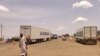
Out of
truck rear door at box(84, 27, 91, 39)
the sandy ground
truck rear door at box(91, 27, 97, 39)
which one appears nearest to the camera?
the sandy ground

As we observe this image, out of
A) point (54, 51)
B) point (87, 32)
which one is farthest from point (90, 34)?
point (54, 51)

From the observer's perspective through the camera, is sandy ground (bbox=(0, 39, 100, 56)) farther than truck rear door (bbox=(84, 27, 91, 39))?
No

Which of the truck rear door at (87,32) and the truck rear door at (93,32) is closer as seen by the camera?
the truck rear door at (93,32)

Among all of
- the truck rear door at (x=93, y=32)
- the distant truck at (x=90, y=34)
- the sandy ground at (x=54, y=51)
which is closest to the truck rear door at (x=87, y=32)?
the distant truck at (x=90, y=34)

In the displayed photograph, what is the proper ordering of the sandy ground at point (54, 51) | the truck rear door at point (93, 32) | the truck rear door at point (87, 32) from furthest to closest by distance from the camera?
the truck rear door at point (87, 32) → the truck rear door at point (93, 32) → the sandy ground at point (54, 51)

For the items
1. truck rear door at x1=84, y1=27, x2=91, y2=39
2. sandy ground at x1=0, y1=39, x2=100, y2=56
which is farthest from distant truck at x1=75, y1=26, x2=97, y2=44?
sandy ground at x1=0, y1=39, x2=100, y2=56

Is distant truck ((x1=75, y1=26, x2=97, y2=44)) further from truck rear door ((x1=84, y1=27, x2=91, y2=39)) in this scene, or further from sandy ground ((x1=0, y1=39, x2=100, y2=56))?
sandy ground ((x1=0, y1=39, x2=100, y2=56))

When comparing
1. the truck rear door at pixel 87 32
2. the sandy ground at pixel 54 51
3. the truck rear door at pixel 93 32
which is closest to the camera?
Result: the sandy ground at pixel 54 51

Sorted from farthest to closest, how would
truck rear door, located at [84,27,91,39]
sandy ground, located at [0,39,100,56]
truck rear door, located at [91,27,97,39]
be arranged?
truck rear door, located at [84,27,91,39] < truck rear door, located at [91,27,97,39] < sandy ground, located at [0,39,100,56]

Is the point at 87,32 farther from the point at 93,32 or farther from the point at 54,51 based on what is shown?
the point at 54,51

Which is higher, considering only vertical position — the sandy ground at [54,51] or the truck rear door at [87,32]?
the truck rear door at [87,32]

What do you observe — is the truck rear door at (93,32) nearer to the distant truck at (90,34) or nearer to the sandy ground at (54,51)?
the distant truck at (90,34)

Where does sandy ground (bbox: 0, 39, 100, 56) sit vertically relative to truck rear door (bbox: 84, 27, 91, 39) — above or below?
below

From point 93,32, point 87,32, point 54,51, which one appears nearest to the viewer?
point 54,51
